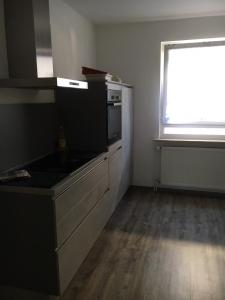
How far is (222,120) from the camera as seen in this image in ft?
12.8

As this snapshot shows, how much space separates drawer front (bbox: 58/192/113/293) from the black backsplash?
78cm

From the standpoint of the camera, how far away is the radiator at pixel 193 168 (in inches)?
151

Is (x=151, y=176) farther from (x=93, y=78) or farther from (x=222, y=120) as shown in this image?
(x=93, y=78)

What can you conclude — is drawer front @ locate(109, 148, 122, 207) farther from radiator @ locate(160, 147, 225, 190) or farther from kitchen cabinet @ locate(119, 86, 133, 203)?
radiator @ locate(160, 147, 225, 190)

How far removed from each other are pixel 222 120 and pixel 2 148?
10.1 feet

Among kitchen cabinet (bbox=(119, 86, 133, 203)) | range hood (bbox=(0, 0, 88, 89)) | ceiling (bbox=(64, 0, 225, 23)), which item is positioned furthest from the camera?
kitchen cabinet (bbox=(119, 86, 133, 203))

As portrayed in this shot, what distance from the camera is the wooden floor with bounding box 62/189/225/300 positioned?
207cm

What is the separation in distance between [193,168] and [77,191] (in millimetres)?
2376

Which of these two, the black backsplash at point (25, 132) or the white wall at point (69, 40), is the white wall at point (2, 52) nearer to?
the black backsplash at point (25, 132)

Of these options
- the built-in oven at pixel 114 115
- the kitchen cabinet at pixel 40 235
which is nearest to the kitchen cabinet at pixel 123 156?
the built-in oven at pixel 114 115

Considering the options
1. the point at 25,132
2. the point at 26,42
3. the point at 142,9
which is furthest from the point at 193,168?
the point at 26,42

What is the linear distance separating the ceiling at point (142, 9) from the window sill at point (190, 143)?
5.54ft

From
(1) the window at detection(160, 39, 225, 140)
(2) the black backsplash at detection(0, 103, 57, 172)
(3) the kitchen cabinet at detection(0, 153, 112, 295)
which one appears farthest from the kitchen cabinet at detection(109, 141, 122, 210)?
(1) the window at detection(160, 39, 225, 140)

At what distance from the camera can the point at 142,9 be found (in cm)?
326
